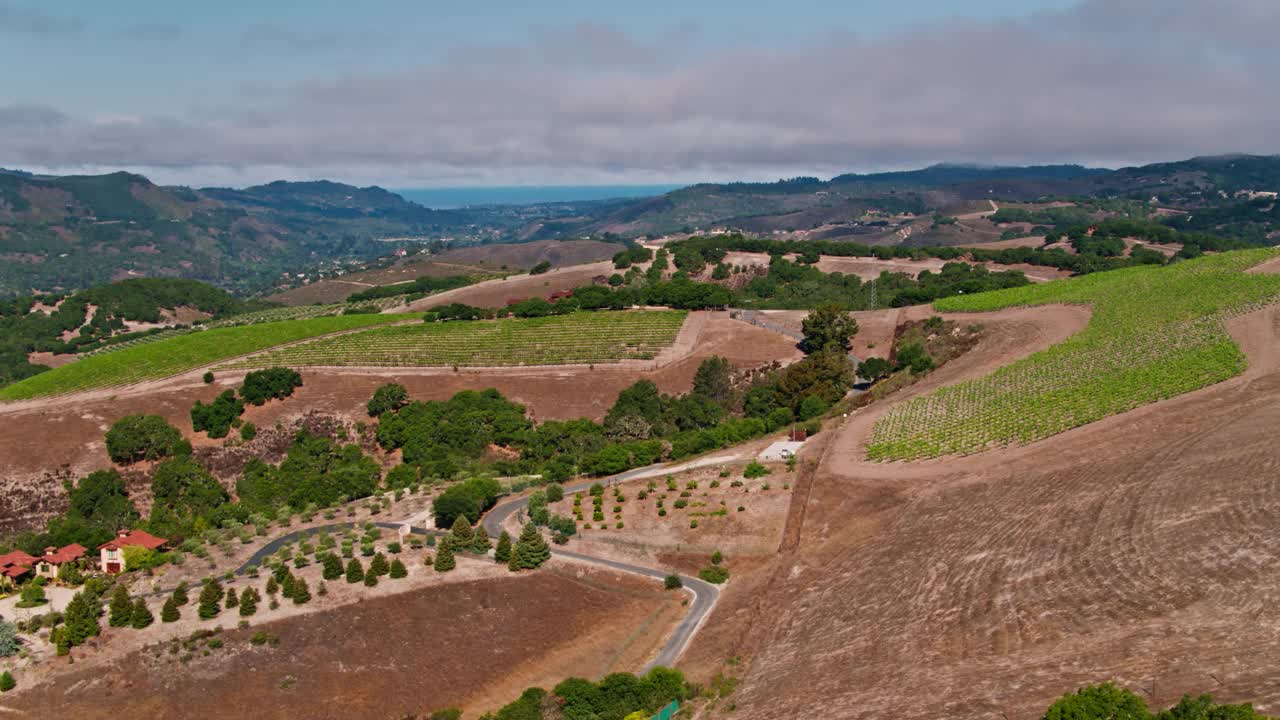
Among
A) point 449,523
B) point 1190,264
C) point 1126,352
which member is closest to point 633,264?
point 1190,264

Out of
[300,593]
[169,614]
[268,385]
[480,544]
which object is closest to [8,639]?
[169,614]

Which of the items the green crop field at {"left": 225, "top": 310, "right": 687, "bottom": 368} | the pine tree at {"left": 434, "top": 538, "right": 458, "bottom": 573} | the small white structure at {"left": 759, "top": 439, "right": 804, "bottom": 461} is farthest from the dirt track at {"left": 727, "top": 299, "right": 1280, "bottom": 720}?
the green crop field at {"left": 225, "top": 310, "right": 687, "bottom": 368}

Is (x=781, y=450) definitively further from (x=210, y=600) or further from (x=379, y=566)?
(x=210, y=600)

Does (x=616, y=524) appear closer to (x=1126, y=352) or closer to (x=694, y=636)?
(x=694, y=636)

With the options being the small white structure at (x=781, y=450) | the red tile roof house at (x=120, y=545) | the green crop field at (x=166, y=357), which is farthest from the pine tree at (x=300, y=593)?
the green crop field at (x=166, y=357)

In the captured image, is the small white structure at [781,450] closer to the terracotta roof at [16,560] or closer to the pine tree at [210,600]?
the pine tree at [210,600]

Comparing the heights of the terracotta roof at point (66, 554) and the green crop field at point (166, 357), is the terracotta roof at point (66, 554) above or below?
below
